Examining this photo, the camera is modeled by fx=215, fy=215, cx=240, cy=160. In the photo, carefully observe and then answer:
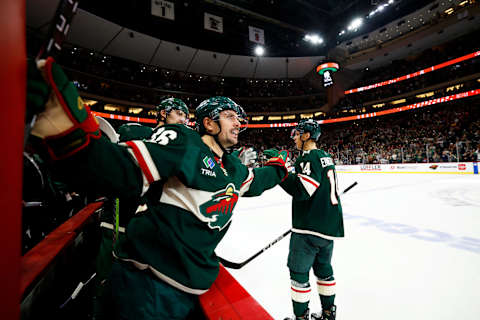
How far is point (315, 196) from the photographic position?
2.03m

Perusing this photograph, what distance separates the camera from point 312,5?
10.3m

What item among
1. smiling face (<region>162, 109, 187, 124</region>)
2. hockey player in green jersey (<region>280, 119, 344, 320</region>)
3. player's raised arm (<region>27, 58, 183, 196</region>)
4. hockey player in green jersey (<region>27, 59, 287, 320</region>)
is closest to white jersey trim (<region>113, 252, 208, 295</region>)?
hockey player in green jersey (<region>27, 59, 287, 320</region>)

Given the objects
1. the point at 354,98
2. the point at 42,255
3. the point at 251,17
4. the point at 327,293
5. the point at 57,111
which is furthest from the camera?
the point at 354,98

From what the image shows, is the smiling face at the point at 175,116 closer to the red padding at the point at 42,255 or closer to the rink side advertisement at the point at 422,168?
the red padding at the point at 42,255

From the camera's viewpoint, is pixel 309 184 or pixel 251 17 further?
pixel 251 17

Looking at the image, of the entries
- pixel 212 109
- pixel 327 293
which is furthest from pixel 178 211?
pixel 327 293

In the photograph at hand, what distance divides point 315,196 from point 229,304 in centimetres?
134

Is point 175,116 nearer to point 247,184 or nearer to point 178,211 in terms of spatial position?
point 247,184

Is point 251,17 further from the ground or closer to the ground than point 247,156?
further from the ground

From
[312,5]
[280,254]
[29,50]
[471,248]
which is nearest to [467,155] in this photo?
[312,5]

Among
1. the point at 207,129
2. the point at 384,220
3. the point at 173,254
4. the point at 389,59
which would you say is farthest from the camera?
the point at 389,59

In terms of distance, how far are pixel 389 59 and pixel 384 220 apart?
25417mm

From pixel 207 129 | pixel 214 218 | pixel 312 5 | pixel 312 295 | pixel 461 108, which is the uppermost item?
pixel 312 5

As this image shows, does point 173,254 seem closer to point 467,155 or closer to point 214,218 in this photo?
point 214,218
